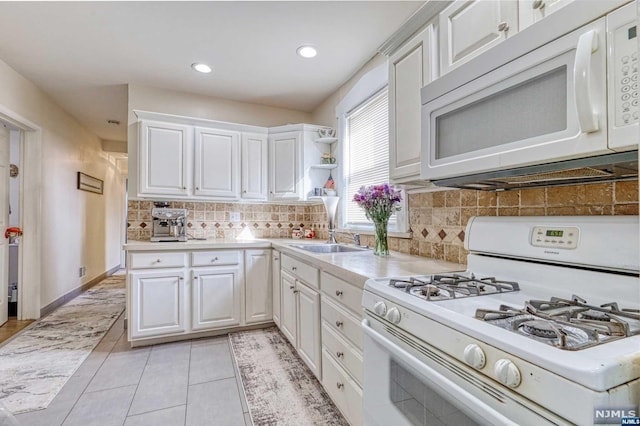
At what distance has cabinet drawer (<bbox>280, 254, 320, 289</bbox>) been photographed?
197cm

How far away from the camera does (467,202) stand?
168 centimetres

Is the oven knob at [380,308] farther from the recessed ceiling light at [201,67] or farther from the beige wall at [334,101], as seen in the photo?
the recessed ceiling light at [201,67]

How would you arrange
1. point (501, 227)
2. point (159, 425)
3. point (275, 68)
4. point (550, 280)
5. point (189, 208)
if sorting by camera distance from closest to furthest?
point (550, 280) < point (501, 227) < point (159, 425) < point (275, 68) < point (189, 208)

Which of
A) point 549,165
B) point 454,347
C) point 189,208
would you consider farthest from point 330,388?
point 189,208

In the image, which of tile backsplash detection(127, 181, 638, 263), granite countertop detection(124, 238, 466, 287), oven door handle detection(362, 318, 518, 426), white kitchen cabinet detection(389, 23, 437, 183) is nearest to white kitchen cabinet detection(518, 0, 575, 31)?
white kitchen cabinet detection(389, 23, 437, 183)

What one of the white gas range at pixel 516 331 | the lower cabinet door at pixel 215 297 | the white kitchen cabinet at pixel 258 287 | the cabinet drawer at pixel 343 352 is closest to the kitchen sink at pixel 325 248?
the white kitchen cabinet at pixel 258 287

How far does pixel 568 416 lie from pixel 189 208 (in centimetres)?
338

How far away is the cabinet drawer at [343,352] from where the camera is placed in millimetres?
1463

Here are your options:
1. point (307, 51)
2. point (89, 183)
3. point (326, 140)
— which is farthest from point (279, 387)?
point (89, 183)

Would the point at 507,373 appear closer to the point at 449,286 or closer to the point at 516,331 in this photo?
the point at 516,331

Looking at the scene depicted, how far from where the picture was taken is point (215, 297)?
283 centimetres

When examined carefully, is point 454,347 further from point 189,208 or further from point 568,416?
point 189,208

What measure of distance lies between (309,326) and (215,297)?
46.2 inches

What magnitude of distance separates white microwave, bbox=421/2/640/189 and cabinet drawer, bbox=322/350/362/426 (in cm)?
109
